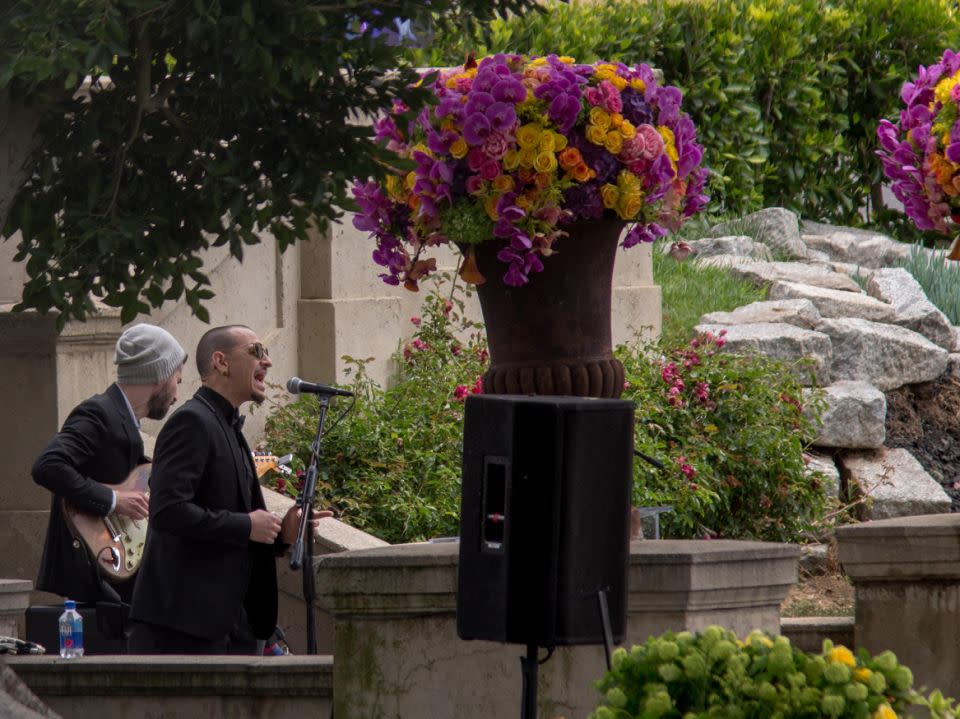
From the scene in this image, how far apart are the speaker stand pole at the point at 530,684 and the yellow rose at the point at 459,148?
1483mm

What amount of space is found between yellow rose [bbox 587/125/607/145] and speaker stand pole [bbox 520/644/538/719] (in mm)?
1531

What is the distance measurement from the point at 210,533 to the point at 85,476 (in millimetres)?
968

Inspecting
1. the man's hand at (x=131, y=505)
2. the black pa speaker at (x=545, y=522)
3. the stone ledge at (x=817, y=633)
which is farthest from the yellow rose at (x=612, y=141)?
the man's hand at (x=131, y=505)

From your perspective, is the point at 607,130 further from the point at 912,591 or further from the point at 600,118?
the point at 912,591

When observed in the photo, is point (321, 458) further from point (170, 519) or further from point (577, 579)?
point (577, 579)

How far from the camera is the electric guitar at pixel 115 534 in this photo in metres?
6.16

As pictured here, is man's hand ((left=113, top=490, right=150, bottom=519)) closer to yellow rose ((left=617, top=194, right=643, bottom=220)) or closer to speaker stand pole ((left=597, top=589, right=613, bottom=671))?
yellow rose ((left=617, top=194, right=643, bottom=220))

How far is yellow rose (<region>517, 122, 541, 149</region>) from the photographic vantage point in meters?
4.96

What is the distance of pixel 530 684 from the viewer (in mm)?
4289

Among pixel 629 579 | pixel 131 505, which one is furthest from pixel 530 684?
pixel 131 505

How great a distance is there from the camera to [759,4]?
586 inches

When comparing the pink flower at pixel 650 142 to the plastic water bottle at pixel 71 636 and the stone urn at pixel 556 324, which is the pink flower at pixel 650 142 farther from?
the plastic water bottle at pixel 71 636

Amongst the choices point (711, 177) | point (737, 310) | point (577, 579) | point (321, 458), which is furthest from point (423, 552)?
point (711, 177)

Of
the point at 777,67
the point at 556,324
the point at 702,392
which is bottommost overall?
the point at 702,392
